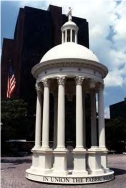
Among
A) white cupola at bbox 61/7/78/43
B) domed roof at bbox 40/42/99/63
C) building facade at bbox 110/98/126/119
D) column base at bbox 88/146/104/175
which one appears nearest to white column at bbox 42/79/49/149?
domed roof at bbox 40/42/99/63

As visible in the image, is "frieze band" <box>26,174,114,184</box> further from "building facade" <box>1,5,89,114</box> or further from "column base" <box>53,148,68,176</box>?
"building facade" <box>1,5,89,114</box>

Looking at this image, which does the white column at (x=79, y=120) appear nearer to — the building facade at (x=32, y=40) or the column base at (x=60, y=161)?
the column base at (x=60, y=161)

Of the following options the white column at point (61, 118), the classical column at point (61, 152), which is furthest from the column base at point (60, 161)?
the white column at point (61, 118)

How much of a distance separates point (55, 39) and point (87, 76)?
7647 cm

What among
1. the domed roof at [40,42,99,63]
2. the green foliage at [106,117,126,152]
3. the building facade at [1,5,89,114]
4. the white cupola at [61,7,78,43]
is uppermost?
the building facade at [1,5,89,114]

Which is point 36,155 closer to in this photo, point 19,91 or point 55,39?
point 19,91

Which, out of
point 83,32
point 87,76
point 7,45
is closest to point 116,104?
point 83,32

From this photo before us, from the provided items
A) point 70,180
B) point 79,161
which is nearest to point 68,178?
point 70,180

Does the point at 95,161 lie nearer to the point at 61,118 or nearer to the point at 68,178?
the point at 68,178

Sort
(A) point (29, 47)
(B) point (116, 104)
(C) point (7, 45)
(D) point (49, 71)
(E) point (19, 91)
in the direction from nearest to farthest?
1. (D) point (49, 71)
2. (E) point (19, 91)
3. (A) point (29, 47)
4. (C) point (7, 45)
5. (B) point (116, 104)

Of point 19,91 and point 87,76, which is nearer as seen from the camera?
point 87,76

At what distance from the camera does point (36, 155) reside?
934 inches

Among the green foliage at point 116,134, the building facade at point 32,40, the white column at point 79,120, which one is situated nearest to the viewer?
the white column at point 79,120

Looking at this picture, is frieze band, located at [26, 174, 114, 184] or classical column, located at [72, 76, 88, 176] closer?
frieze band, located at [26, 174, 114, 184]
